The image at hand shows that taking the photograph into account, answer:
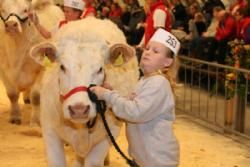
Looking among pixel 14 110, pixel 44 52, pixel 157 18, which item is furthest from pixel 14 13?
pixel 44 52

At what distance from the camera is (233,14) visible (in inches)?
332

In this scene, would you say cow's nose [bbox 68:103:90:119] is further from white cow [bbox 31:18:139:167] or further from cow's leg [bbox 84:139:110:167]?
cow's leg [bbox 84:139:110:167]

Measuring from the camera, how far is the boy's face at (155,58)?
9.60 feet

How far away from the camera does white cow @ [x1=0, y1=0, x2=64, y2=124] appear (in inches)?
227

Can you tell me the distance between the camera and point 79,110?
284cm

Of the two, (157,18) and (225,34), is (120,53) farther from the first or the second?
(225,34)

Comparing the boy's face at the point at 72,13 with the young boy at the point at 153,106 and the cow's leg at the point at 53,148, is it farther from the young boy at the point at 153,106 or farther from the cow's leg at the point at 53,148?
the young boy at the point at 153,106

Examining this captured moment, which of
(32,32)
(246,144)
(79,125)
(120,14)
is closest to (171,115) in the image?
(79,125)

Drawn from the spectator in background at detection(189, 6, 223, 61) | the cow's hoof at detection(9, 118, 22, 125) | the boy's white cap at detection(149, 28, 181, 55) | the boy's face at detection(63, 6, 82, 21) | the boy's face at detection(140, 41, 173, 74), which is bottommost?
the cow's hoof at detection(9, 118, 22, 125)

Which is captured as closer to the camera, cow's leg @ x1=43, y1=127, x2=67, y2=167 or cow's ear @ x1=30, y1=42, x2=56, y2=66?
cow's ear @ x1=30, y1=42, x2=56, y2=66

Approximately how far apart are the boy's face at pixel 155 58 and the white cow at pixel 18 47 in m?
A: 3.02

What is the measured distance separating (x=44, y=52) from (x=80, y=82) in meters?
0.45

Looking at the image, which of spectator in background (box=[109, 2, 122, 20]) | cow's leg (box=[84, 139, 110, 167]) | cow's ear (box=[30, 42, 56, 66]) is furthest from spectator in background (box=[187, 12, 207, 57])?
cow's ear (box=[30, 42, 56, 66])

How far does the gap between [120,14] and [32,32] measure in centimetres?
736
